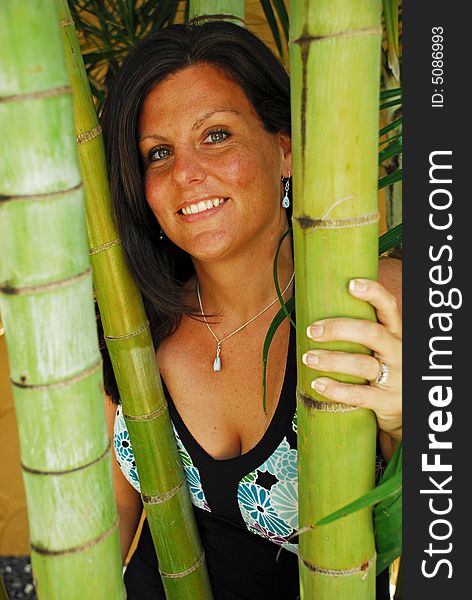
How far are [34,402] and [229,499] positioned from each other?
0.64 m

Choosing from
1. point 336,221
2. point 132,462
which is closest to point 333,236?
point 336,221

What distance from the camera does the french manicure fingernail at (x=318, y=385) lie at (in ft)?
1.90

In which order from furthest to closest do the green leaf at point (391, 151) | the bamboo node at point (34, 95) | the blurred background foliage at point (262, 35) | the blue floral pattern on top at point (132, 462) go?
the blue floral pattern on top at point (132, 462) → the blurred background foliage at point (262, 35) → the green leaf at point (391, 151) → the bamboo node at point (34, 95)

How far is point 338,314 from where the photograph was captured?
57 cm

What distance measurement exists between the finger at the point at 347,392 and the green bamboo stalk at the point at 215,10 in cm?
57

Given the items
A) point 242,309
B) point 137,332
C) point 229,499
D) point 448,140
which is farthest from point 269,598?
point 448,140

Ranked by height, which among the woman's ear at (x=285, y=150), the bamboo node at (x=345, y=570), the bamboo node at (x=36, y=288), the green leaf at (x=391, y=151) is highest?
the woman's ear at (x=285, y=150)

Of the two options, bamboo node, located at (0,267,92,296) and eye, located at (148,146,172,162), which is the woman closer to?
eye, located at (148,146,172,162)

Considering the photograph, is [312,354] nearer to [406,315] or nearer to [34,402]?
[406,315]

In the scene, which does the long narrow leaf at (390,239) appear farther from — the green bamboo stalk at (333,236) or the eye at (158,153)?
the eye at (158,153)

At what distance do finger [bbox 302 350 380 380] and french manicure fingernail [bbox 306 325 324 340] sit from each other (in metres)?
0.02

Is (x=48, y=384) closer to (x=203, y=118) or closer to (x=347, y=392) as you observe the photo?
(x=347, y=392)

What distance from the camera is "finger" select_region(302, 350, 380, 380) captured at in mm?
580

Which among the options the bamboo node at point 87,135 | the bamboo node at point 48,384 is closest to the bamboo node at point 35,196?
the bamboo node at point 48,384
